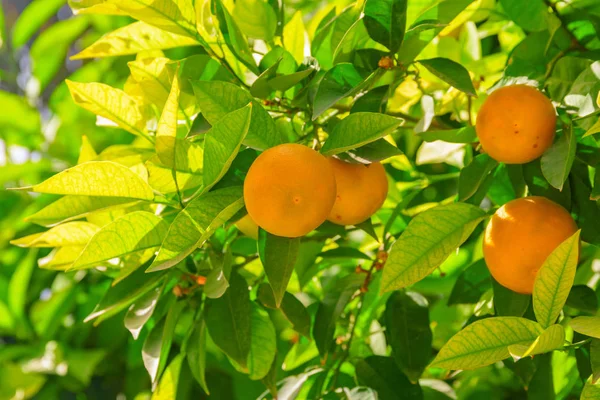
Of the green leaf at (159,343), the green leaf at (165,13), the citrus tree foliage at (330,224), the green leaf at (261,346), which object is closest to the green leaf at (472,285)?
the citrus tree foliage at (330,224)

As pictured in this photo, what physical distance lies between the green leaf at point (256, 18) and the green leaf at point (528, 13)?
1.01 ft

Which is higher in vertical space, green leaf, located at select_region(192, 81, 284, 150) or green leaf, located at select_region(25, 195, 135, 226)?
green leaf, located at select_region(192, 81, 284, 150)

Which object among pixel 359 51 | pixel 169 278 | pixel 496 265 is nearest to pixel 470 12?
pixel 359 51

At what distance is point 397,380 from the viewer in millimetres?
872

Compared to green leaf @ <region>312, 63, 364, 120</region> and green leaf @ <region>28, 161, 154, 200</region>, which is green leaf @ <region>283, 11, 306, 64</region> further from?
green leaf @ <region>28, 161, 154, 200</region>

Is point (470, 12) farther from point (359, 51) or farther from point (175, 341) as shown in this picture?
point (175, 341)

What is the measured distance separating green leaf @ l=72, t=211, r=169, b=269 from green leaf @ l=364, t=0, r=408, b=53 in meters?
0.29

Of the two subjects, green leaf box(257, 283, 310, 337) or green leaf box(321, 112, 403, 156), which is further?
green leaf box(257, 283, 310, 337)

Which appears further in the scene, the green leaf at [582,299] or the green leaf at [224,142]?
the green leaf at [582,299]

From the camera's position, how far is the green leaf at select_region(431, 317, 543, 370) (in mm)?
595

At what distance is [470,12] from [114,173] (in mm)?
552

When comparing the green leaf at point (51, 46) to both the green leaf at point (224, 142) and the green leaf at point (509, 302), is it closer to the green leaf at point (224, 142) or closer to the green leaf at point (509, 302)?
the green leaf at point (224, 142)

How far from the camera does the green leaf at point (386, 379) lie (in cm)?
85

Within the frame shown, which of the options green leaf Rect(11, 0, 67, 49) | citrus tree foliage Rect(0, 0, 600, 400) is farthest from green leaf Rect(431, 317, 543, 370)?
green leaf Rect(11, 0, 67, 49)
